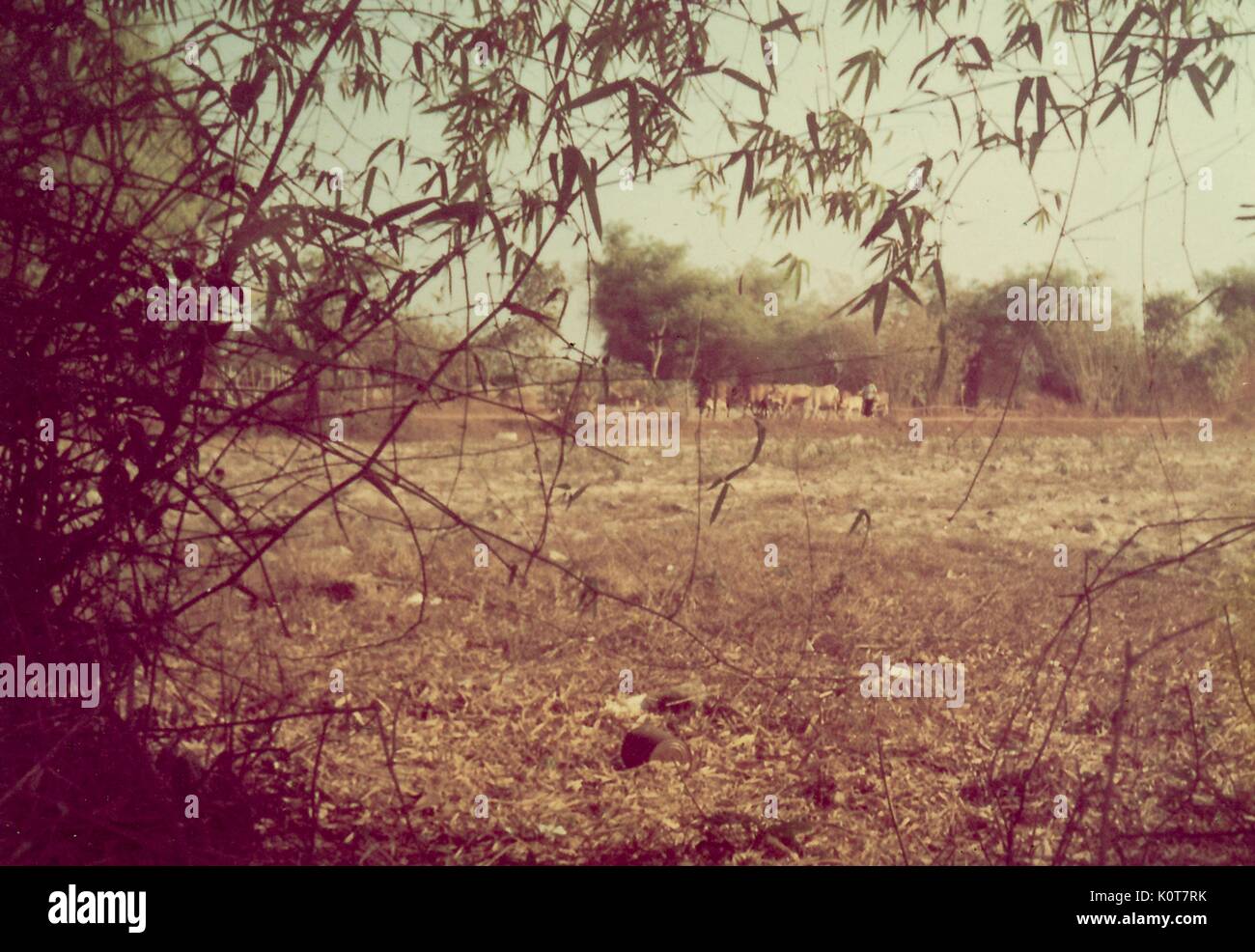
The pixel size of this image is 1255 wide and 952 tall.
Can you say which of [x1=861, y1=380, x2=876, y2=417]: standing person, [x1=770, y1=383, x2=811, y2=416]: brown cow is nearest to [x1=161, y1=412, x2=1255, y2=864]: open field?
[x1=770, y1=383, x2=811, y2=416]: brown cow

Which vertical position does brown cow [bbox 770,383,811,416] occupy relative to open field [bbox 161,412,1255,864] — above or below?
above

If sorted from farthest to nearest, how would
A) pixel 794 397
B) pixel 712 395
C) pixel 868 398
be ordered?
pixel 868 398 → pixel 794 397 → pixel 712 395

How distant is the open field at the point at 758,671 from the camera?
194cm

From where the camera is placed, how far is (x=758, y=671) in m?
2.88

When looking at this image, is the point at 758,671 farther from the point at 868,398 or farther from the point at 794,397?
the point at 868,398

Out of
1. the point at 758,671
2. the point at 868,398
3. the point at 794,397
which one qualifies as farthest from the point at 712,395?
the point at 868,398

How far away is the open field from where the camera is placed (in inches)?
76.4

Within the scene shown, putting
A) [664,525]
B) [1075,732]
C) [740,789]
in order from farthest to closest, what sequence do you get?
1. [664,525]
2. [1075,732]
3. [740,789]

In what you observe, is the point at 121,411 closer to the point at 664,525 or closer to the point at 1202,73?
the point at 1202,73

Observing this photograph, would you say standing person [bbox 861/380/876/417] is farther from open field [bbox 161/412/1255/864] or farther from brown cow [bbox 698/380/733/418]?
brown cow [bbox 698/380/733/418]

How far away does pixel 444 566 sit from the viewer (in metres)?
3.79

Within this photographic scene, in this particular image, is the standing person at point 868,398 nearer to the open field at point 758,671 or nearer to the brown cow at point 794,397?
the brown cow at point 794,397
